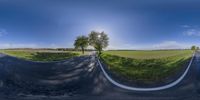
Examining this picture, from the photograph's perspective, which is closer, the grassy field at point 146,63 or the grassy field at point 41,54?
the grassy field at point 146,63

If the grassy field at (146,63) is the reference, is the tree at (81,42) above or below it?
above

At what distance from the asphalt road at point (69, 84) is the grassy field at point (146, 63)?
18 centimetres

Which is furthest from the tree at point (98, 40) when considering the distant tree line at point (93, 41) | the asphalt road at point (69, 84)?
the asphalt road at point (69, 84)

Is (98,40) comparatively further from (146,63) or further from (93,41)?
(146,63)

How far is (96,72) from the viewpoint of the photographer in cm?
306

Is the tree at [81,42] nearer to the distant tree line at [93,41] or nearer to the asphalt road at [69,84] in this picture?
the distant tree line at [93,41]

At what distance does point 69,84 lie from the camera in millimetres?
3035

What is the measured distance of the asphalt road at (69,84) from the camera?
9.68ft

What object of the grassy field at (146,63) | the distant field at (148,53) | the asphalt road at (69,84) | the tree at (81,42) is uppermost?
the tree at (81,42)

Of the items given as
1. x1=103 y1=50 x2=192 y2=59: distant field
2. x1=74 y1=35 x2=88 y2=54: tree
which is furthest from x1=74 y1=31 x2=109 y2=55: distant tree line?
x1=103 y1=50 x2=192 y2=59: distant field

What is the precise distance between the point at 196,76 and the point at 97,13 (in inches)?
59.0

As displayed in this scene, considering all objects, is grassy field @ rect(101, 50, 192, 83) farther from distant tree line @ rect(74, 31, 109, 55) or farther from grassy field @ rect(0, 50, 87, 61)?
grassy field @ rect(0, 50, 87, 61)

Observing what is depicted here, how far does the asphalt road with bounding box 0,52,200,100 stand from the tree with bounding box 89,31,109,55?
0.63ft

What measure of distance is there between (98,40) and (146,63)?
1.83 feet
